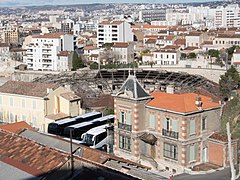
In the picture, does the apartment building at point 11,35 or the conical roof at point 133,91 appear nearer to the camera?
the conical roof at point 133,91

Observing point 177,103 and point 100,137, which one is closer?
point 177,103

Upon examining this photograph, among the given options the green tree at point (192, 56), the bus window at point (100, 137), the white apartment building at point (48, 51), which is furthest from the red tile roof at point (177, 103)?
the white apartment building at point (48, 51)

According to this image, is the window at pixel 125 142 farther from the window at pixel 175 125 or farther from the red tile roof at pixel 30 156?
the red tile roof at pixel 30 156

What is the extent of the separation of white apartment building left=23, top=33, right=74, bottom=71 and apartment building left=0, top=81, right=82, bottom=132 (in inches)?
1203

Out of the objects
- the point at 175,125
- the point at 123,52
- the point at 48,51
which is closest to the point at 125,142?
the point at 175,125

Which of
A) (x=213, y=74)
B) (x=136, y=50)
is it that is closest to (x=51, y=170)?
(x=213, y=74)

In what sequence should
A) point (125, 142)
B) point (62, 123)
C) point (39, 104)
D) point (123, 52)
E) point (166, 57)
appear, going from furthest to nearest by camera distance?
point (123, 52)
point (166, 57)
point (39, 104)
point (62, 123)
point (125, 142)

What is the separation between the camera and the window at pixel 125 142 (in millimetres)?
19828

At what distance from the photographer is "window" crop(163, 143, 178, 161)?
1850 cm

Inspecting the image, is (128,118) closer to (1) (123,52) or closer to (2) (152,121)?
(2) (152,121)

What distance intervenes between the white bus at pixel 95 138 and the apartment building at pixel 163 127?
1128 mm

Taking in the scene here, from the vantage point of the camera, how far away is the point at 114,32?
68.2 metres

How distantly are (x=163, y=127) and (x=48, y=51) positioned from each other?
43167mm

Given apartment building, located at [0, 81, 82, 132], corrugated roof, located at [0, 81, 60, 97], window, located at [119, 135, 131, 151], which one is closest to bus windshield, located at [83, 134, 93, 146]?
window, located at [119, 135, 131, 151]
